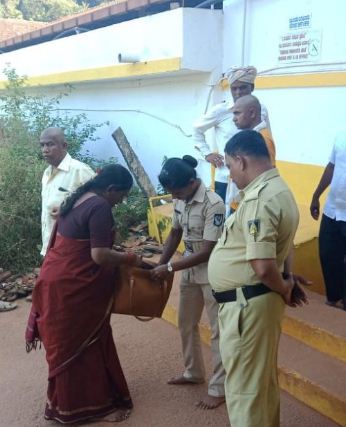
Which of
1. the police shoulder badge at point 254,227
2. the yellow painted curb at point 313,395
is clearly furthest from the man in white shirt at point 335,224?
the police shoulder badge at point 254,227

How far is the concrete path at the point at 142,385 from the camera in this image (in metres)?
3.11

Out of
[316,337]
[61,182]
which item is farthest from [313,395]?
[61,182]

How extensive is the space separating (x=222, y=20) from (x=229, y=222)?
4.51m

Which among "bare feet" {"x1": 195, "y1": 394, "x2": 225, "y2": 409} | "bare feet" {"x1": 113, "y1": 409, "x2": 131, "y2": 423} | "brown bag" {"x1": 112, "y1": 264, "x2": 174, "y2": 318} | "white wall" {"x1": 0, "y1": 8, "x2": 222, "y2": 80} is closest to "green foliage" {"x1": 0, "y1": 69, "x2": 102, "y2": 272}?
"white wall" {"x1": 0, "y1": 8, "x2": 222, "y2": 80}

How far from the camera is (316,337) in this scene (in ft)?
11.6

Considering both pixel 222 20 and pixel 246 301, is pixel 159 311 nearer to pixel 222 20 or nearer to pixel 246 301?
pixel 246 301

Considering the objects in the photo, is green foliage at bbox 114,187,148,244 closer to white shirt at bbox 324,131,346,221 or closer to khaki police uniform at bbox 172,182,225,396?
Result: khaki police uniform at bbox 172,182,225,396

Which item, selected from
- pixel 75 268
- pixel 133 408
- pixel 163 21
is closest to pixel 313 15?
pixel 163 21

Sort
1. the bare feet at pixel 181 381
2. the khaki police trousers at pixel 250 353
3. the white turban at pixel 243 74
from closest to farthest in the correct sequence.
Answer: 1. the khaki police trousers at pixel 250 353
2. the bare feet at pixel 181 381
3. the white turban at pixel 243 74

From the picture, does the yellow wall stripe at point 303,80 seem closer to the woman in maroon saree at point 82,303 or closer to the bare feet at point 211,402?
the woman in maroon saree at point 82,303

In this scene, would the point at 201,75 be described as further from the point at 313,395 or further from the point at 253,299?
the point at 253,299

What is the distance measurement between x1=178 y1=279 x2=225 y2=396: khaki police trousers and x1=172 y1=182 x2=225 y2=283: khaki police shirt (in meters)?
0.12

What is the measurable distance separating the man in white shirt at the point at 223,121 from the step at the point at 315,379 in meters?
1.36

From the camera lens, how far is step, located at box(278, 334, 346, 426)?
2.98 m
